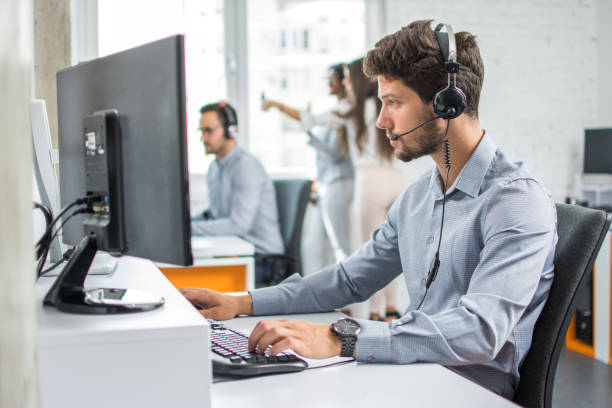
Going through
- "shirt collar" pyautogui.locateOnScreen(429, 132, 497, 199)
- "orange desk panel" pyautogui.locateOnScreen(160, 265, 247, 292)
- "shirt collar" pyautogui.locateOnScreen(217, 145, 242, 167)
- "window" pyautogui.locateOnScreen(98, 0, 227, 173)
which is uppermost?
"window" pyautogui.locateOnScreen(98, 0, 227, 173)

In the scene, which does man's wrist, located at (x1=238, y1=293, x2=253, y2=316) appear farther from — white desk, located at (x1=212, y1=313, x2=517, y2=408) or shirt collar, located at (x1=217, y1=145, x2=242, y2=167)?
shirt collar, located at (x1=217, y1=145, x2=242, y2=167)

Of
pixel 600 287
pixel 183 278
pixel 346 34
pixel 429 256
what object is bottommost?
pixel 600 287

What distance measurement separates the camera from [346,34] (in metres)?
4.24

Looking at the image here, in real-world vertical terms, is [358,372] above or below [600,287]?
above

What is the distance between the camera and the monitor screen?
0.82 metres

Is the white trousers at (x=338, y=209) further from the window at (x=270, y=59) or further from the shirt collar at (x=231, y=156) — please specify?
the shirt collar at (x=231, y=156)

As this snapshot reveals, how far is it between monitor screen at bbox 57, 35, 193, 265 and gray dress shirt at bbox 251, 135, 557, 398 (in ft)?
1.28

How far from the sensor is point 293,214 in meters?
3.13

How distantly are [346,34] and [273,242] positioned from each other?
5.95 feet

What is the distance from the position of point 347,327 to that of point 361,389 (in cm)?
14

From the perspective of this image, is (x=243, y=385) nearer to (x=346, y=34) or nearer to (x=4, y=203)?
(x=4, y=203)

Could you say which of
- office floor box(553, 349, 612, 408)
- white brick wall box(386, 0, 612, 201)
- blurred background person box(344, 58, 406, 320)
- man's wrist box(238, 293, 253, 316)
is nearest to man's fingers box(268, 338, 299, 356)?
man's wrist box(238, 293, 253, 316)

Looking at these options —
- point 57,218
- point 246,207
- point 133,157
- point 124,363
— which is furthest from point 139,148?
point 246,207

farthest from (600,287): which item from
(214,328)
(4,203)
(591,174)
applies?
(4,203)
